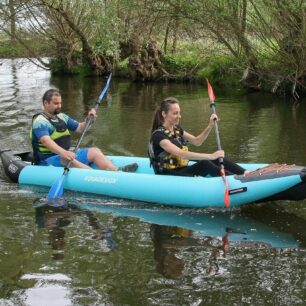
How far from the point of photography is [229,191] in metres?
5.02

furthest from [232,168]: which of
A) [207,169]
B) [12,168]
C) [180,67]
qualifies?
[180,67]

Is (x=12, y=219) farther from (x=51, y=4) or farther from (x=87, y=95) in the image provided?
(x=51, y=4)

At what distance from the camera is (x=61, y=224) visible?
497 centimetres

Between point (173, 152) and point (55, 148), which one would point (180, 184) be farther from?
point (55, 148)

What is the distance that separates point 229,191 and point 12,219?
1.99m

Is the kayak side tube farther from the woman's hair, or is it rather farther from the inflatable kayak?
the woman's hair

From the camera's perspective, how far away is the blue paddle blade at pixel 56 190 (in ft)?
18.8

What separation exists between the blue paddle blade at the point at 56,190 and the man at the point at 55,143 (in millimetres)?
297

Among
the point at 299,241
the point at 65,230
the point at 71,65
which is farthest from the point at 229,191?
the point at 71,65

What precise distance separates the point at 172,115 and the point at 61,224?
1.45 metres

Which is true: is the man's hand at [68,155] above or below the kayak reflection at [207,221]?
above

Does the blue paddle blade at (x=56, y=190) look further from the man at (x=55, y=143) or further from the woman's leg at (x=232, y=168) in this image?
the woman's leg at (x=232, y=168)

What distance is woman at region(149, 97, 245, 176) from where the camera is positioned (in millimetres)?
5285

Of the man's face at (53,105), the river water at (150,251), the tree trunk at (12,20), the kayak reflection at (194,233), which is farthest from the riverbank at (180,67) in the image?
the kayak reflection at (194,233)
